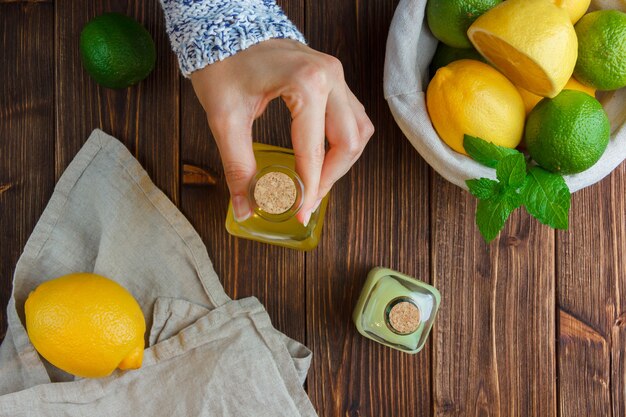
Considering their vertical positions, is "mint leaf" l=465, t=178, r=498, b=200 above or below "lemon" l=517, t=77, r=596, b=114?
below

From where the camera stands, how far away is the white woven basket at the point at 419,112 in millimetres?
763

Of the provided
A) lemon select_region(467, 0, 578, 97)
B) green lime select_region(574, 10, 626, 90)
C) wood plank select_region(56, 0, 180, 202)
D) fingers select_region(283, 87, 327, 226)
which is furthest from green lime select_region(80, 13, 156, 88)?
green lime select_region(574, 10, 626, 90)

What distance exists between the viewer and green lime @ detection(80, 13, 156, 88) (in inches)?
31.9

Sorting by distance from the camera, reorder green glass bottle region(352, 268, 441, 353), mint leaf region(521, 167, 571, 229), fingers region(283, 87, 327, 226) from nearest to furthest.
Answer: fingers region(283, 87, 327, 226), mint leaf region(521, 167, 571, 229), green glass bottle region(352, 268, 441, 353)

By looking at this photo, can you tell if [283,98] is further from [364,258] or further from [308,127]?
[364,258]

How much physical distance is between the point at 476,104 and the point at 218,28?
300 mm

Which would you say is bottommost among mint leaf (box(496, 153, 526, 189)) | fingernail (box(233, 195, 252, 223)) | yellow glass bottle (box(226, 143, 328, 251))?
yellow glass bottle (box(226, 143, 328, 251))

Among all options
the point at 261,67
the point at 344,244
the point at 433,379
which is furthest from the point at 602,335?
the point at 261,67

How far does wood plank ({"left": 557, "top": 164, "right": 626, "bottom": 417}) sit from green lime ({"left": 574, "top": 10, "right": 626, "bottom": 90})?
→ 0.22m

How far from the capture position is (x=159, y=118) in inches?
35.9

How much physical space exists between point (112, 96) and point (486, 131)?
527 mm

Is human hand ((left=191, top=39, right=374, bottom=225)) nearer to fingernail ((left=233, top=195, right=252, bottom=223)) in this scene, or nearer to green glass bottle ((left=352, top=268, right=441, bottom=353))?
fingernail ((left=233, top=195, right=252, bottom=223))

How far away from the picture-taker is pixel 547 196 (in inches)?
28.9

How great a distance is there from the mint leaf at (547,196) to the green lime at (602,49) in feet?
0.42
